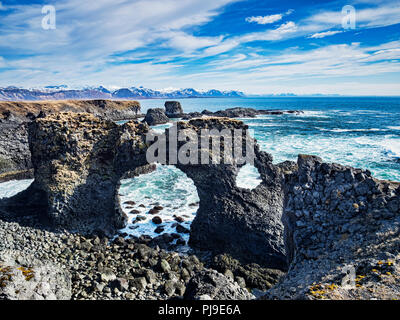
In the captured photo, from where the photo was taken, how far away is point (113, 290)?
13.0 meters

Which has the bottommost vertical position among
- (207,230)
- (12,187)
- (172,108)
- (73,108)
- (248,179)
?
(207,230)

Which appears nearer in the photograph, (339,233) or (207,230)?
(339,233)

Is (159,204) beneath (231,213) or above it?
beneath

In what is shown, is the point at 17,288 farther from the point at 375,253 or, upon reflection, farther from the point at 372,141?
the point at 372,141

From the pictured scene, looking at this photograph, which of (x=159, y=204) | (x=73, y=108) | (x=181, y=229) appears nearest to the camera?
(x=181, y=229)

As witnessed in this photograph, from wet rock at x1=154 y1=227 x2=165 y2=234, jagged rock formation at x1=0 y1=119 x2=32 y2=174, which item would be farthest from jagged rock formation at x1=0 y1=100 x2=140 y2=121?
wet rock at x1=154 y1=227 x2=165 y2=234

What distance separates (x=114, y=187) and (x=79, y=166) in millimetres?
3001

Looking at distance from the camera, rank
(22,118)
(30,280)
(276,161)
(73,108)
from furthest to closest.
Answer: (73,108) → (22,118) → (276,161) → (30,280)

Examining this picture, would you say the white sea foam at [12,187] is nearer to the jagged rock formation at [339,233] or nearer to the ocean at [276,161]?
the ocean at [276,161]

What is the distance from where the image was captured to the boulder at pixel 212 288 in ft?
31.6

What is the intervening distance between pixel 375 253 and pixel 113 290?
1193 cm

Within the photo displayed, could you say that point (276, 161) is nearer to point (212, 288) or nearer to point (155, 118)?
point (212, 288)

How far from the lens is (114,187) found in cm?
1950

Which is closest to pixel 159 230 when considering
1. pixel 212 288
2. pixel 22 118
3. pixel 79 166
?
pixel 79 166
